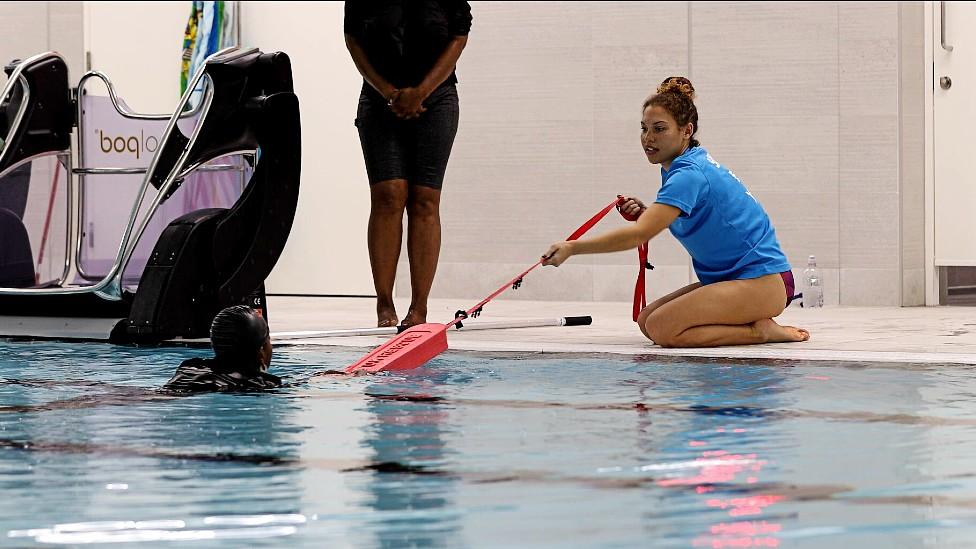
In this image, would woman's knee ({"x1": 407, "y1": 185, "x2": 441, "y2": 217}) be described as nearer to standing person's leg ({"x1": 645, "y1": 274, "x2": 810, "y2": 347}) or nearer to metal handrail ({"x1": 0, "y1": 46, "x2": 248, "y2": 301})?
metal handrail ({"x1": 0, "y1": 46, "x2": 248, "y2": 301})

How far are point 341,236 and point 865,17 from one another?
355cm

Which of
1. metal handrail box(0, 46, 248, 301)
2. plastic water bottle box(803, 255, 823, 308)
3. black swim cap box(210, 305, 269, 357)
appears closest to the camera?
black swim cap box(210, 305, 269, 357)

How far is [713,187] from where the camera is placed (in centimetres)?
561

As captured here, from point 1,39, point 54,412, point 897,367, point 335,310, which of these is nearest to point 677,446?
point 54,412

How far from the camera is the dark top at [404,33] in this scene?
6.41 meters

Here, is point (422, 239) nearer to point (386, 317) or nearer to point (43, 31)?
point (386, 317)

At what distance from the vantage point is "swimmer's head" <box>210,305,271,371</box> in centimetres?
396

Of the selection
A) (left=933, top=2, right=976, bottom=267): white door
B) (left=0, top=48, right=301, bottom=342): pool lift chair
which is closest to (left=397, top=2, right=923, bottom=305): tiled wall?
(left=933, top=2, right=976, bottom=267): white door

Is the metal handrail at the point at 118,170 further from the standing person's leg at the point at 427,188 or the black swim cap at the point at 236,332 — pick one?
the black swim cap at the point at 236,332

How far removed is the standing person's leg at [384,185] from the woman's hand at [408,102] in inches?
2.9

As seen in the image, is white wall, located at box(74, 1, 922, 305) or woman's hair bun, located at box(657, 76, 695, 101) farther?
white wall, located at box(74, 1, 922, 305)

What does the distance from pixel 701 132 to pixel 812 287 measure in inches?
43.6

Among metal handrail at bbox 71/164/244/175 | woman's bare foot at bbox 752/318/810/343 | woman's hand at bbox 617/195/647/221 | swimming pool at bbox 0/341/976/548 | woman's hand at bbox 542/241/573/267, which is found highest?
metal handrail at bbox 71/164/244/175

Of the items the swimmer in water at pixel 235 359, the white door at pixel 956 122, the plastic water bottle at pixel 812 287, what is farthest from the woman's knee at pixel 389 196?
the white door at pixel 956 122
